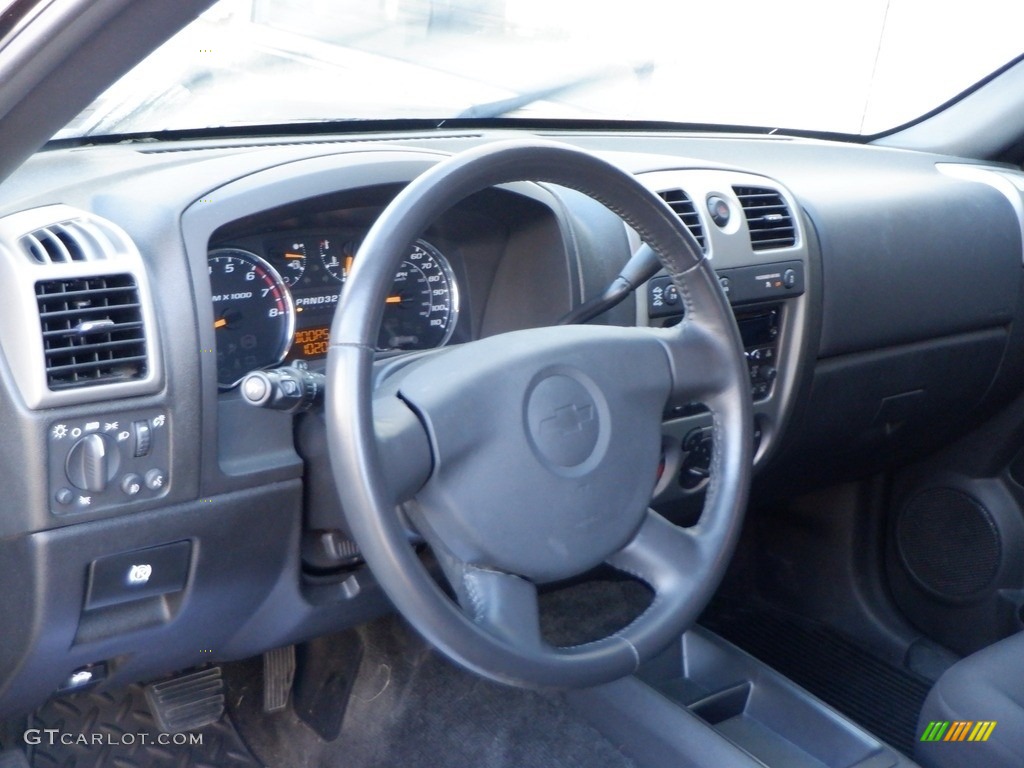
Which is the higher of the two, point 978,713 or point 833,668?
point 978,713

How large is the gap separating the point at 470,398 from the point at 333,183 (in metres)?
0.38

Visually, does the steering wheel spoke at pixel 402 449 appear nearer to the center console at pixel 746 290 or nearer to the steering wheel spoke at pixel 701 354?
the steering wheel spoke at pixel 701 354

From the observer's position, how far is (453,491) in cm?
117

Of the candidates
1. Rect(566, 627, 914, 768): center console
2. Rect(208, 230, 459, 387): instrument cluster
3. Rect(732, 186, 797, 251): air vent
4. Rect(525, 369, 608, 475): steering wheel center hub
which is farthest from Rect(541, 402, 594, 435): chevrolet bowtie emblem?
Rect(732, 186, 797, 251): air vent

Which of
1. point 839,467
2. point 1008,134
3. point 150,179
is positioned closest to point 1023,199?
point 1008,134

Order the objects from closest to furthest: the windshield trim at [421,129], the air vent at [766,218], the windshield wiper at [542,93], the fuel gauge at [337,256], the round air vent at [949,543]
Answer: the fuel gauge at [337,256] < the windshield trim at [421,129] < the air vent at [766,218] < the windshield wiper at [542,93] < the round air vent at [949,543]

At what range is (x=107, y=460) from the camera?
1.24 meters

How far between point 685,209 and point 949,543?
1.12 m

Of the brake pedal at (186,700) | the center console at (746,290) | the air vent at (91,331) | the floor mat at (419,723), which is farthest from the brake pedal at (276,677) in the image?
the air vent at (91,331)

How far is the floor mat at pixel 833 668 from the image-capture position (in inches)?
87.9

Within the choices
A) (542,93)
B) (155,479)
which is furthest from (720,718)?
(542,93)

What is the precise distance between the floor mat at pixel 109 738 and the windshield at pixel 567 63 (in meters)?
0.98

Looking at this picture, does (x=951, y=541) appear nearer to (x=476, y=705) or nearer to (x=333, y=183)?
(x=476, y=705)
